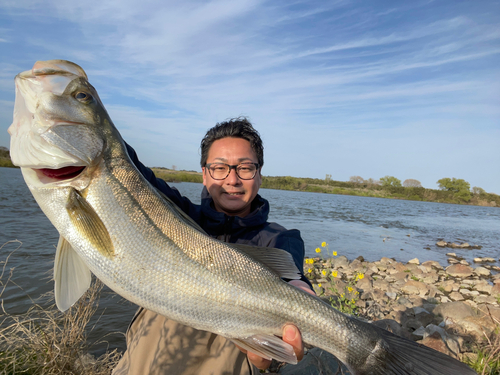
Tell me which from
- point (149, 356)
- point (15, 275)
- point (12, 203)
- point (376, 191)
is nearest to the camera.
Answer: point (149, 356)

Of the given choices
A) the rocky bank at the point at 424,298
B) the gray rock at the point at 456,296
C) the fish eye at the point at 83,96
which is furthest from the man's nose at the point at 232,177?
the gray rock at the point at 456,296

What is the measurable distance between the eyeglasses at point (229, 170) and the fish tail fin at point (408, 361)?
6.36 ft

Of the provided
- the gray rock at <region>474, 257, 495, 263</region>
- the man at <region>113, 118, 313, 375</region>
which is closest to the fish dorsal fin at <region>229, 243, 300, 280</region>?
the man at <region>113, 118, 313, 375</region>

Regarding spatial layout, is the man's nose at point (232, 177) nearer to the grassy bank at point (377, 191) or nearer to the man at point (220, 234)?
the man at point (220, 234)

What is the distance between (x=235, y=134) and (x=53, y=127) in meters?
1.96

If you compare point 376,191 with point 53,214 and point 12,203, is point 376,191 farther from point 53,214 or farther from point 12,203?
point 53,214

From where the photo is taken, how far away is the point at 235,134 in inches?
136

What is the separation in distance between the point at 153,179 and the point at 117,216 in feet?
4.29

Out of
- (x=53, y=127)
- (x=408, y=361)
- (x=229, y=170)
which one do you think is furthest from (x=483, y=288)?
(x=53, y=127)

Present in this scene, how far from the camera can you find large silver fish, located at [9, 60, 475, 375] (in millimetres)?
1802

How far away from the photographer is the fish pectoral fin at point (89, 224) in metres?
1.81

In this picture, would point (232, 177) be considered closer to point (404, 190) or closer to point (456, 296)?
point (456, 296)

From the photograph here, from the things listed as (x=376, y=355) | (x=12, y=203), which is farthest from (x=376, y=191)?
(x=376, y=355)

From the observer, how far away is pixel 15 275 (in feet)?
24.0
